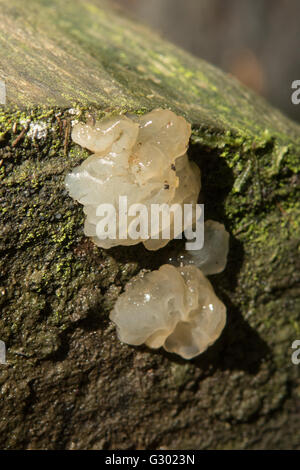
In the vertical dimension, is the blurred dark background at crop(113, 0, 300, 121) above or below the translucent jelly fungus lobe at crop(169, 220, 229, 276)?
below

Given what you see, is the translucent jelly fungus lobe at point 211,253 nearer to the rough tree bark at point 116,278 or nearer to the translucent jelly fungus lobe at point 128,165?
the rough tree bark at point 116,278

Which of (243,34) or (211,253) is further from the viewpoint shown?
(243,34)

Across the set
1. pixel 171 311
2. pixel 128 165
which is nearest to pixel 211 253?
pixel 171 311

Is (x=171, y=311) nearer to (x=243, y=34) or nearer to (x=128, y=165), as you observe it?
(x=128, y=165)

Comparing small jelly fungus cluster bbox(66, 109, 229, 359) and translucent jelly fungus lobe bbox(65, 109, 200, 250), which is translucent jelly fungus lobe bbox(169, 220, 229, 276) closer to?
small jelly fungus cluster bbox(66, 109, 229, 359)

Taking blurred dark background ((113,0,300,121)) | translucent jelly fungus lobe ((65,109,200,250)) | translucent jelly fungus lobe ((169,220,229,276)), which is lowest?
blurred dark background ((113,0,300,121))

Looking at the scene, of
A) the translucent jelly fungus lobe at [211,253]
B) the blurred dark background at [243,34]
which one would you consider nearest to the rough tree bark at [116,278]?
the translucent jelly fungus lobe at [211,253]

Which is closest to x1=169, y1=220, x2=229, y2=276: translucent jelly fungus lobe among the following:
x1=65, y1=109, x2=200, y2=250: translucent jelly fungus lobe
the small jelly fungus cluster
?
the small jelly fungus cluster
